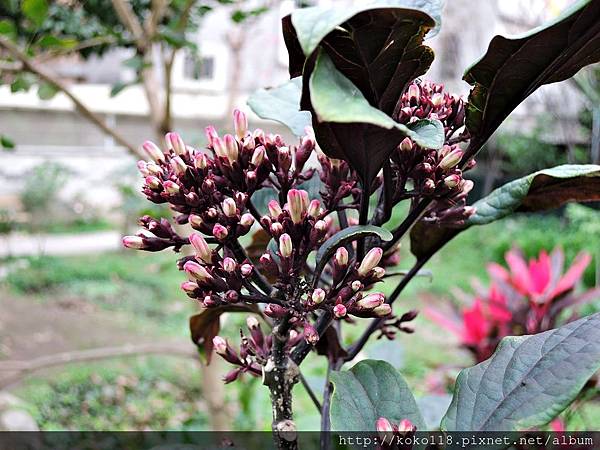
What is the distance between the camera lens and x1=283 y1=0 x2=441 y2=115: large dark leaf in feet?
0.91

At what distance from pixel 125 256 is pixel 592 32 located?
501cm

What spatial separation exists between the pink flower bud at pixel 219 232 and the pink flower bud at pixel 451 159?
136 mm

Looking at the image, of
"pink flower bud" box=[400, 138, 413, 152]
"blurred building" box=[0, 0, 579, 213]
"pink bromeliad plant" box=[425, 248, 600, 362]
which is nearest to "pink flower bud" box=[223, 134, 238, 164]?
"pink flower bud" box=[400, 138, 413, 152]

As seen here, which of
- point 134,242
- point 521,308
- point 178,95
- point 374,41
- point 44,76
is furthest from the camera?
point 178,95

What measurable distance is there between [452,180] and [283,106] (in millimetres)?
146

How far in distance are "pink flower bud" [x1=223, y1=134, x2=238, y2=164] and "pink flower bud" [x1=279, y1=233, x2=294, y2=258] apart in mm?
59

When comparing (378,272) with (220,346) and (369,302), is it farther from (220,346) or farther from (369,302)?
(220,346)

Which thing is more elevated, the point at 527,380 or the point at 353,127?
the point at 353,127

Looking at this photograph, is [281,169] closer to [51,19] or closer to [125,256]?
[51,19]

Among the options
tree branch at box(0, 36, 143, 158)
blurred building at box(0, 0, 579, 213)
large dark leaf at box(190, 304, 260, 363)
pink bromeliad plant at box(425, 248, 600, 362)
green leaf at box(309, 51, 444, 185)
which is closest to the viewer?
green leaf at box(309, 51, 444, 185)

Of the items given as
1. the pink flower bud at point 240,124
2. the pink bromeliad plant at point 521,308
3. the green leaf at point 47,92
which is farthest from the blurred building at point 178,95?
the pink flower bud at point 240,124

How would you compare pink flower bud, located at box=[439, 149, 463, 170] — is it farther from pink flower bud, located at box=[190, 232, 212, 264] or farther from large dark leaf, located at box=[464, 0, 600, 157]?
pink flower bud, located at box=[190, 232, 212, 264]

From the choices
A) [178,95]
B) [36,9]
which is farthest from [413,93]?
[178,95]

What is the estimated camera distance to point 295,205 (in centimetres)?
38
